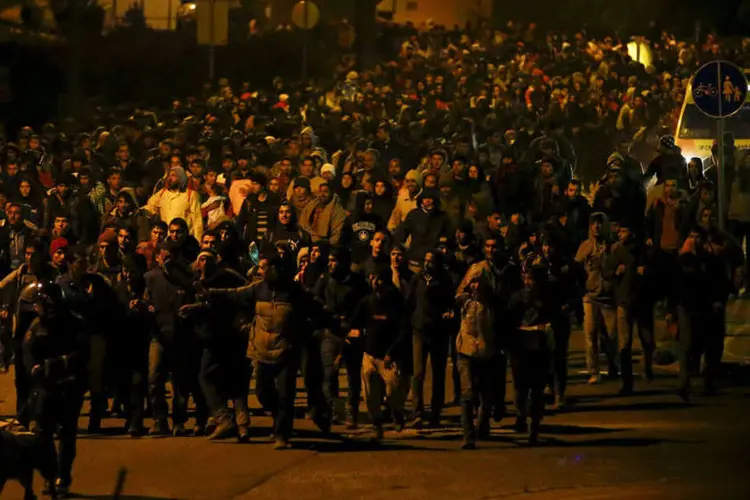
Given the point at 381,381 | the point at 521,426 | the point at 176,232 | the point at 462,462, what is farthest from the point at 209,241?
the point at 462,462

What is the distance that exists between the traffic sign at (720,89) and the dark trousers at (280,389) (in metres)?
6.65

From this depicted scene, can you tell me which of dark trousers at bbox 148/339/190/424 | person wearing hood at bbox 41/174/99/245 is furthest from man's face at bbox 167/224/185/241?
person wearing hood at bbox 41/174/99/245

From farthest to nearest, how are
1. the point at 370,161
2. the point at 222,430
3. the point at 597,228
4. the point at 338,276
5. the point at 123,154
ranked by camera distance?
the point at 123,154 < the point at 370,161 < the point at 597,228 < the point at 338,276 < the point at 222,430

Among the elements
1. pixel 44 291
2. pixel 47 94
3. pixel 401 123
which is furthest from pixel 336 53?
pixel 44 291

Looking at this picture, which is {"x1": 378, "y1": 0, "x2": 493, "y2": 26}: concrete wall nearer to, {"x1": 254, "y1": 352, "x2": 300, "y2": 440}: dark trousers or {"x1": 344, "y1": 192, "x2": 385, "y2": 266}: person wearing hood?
{"x1": 344, "y1": 192, "x2": 385, "y2": 266}: person wearing hood

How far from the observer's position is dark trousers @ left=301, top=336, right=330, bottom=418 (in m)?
16.7

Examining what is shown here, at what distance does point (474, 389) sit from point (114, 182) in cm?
931

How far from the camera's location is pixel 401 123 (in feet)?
104

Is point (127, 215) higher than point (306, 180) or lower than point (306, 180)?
lower

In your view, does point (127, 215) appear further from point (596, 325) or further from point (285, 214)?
point (596, 325)

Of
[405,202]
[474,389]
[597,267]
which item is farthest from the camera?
[405,202]

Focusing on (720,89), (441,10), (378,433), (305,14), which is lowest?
(378,433)

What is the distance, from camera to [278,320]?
16125 mm

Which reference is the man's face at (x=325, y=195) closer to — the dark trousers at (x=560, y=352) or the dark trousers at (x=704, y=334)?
the dark trousers at (x=704, y=334)
